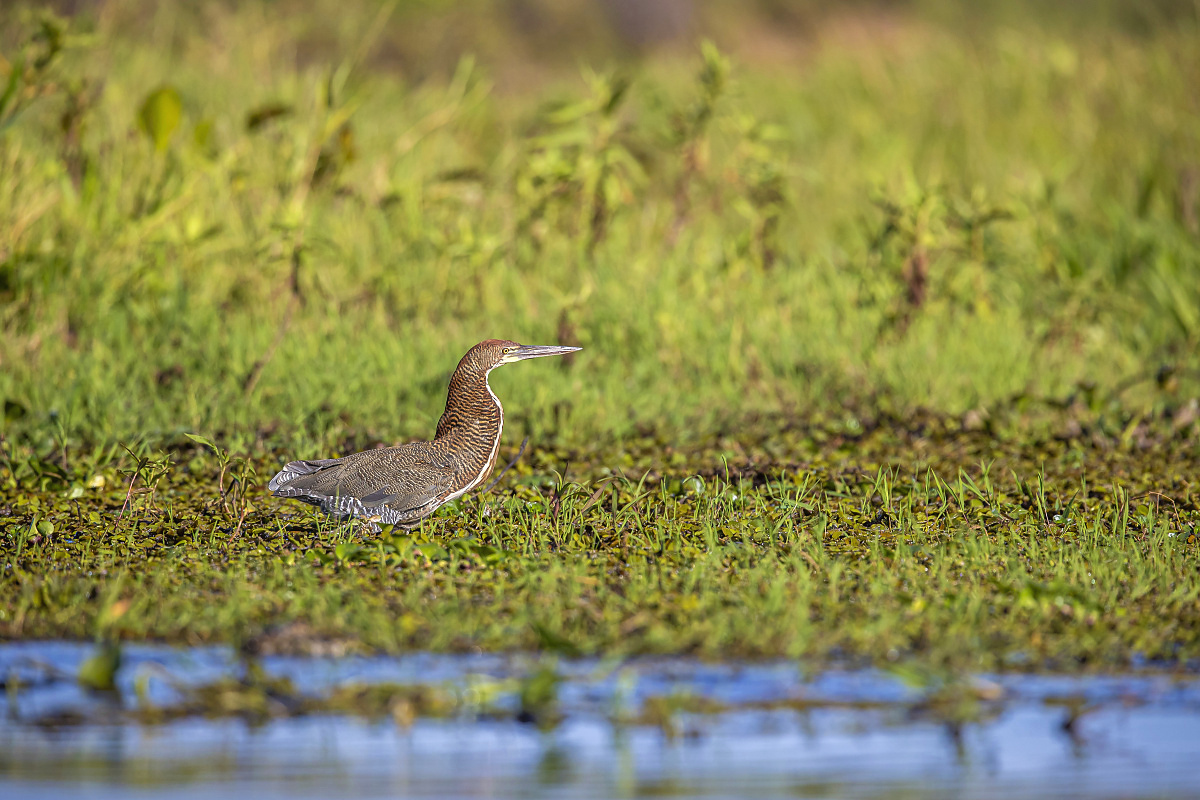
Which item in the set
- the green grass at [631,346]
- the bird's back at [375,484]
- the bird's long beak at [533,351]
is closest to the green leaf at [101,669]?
the green grass at [631,346]

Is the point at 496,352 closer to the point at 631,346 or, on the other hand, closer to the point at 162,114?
the point at 631,346

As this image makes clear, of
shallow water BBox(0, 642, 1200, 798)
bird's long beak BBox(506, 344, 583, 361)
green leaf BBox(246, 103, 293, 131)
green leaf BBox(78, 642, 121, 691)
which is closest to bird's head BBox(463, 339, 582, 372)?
bird's long beak BBox(506, 344, 583, 361)

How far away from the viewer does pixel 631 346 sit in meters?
8.65

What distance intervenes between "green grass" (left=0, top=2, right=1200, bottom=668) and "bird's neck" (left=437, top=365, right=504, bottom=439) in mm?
312

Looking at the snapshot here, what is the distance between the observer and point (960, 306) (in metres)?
9.45

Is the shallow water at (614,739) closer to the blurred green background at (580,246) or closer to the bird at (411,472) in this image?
the bird at (411,472)

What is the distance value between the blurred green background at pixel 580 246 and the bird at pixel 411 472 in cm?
115

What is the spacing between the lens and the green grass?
4.70 m

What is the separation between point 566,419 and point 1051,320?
3417 mm

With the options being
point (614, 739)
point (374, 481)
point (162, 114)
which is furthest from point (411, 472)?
point (162, 114)

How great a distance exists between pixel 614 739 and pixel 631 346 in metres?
5.15

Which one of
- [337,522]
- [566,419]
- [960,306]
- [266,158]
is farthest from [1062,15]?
[337,522]

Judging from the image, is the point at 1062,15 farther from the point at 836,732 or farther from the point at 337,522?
the point at 836,732

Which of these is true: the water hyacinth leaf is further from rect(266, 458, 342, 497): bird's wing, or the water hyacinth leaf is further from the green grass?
rect(266, 458, 342, 497): bird's wing
